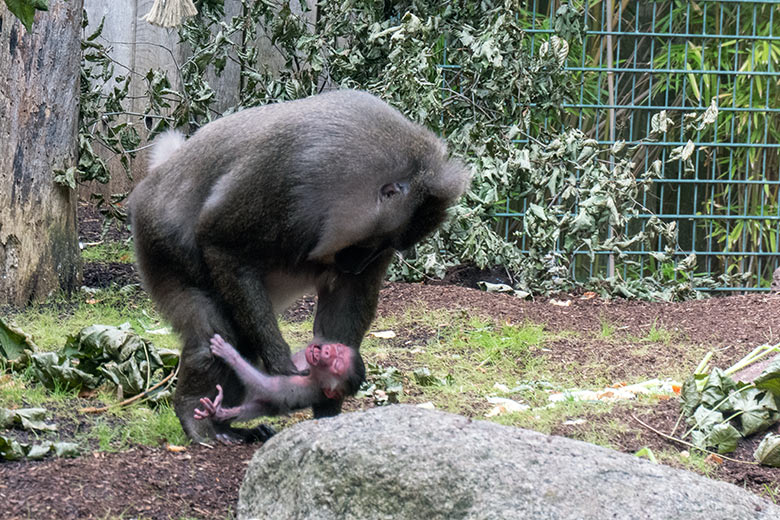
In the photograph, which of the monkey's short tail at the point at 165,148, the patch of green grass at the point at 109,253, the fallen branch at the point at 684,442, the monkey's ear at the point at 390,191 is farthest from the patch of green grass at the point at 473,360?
the patch of green grass at the point at 109,253

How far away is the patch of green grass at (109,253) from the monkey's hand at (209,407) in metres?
4.11

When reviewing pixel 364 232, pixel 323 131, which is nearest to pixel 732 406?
pixel 364 232

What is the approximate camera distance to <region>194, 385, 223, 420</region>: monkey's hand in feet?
11.8

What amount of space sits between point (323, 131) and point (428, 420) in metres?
1.34

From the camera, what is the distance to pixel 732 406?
412 cm

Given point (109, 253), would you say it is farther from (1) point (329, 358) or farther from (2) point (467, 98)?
(1) point (329, 358)

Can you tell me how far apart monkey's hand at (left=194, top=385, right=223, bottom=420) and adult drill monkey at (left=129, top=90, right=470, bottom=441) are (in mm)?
151

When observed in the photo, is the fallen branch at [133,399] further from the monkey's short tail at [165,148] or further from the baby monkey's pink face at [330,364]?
the baby monkey's pink face at [330,364]

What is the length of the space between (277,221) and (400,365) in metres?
2.11

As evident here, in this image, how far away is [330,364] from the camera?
145 inches

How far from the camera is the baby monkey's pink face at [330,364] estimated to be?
3.68 m

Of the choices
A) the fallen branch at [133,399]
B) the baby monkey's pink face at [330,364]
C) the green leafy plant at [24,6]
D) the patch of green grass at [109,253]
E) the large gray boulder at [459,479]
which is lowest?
the patch of green grass at [109,253]

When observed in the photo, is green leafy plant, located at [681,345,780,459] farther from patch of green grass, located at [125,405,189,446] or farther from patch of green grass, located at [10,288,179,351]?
patch of green grass, located at [10,288,179,351]

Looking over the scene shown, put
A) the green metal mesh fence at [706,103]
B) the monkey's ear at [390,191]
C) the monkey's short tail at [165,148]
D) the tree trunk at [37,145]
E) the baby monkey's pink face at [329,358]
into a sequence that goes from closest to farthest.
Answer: the monkey's ear at [390,191] < the baby monkey's pink face at [329,358] < the monkey's short tail at [165,148] < the tree trunk at [37,145] < the green metal mesh fence at [706,103]
